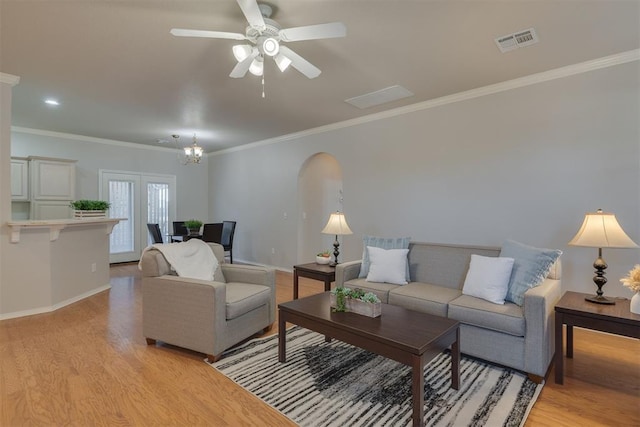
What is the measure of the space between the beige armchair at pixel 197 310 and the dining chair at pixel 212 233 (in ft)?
10.5

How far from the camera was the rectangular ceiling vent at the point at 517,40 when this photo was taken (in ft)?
8.48

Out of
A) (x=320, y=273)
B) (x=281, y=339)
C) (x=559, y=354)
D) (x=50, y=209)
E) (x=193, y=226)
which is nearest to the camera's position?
(x=559, y=354)

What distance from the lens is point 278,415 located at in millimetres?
1934

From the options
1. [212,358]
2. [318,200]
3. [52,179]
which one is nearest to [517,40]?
[212,358]

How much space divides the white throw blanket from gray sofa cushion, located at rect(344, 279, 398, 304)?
1.36 metres

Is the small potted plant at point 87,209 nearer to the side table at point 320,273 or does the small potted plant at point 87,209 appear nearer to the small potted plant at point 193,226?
the small potted plant at point 193,226

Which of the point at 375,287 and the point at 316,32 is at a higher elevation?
the point at 316,32

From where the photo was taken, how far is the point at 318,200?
6441mm

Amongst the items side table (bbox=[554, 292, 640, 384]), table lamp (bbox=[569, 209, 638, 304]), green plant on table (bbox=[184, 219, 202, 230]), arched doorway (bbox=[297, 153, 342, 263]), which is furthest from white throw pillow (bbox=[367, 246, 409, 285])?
green plant on table (bbox=[184, 219, 202, 230])

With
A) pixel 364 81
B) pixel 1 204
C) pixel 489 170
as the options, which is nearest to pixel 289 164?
pixel 364 81

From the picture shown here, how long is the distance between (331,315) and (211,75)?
265cm

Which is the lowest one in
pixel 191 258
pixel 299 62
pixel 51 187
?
pixel 191 258

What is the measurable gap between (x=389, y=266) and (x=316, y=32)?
7.07 ft

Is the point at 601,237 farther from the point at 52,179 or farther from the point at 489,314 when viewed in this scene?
the point at 52,179
